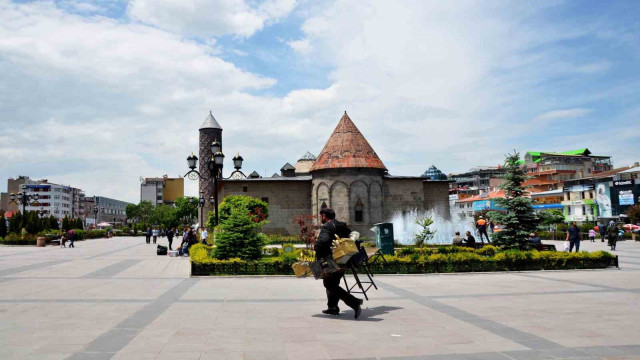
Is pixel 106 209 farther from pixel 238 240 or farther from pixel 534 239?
pixel 534 239

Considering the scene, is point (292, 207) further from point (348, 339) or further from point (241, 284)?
point (348, 339)

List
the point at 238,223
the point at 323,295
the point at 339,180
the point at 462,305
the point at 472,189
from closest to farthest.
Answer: the point at 462,305
the point at 323,295
the point at 238,223
the point at 339,180
the point at 472,189

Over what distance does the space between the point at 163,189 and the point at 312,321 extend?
14129 centimetres

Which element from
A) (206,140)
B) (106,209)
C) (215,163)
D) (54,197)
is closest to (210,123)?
(206,140)

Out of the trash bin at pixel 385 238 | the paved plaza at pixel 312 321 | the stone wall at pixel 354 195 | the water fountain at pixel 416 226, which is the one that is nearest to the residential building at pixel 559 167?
the water fountain at pixel 416 226

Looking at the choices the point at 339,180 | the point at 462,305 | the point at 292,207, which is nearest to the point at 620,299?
the point at 462,305

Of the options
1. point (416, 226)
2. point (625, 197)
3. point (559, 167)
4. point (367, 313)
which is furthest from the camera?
point (559, 167)

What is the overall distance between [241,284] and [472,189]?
97.5m

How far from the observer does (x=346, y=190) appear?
36844 millimetres

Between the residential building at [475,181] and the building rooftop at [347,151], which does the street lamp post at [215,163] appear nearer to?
the building rooftop at [347,151]

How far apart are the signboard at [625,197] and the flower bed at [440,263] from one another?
5326 cm

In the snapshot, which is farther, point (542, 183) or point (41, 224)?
point (542, 183)

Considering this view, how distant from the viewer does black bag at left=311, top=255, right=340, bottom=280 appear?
711 cm

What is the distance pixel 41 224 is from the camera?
127ft
